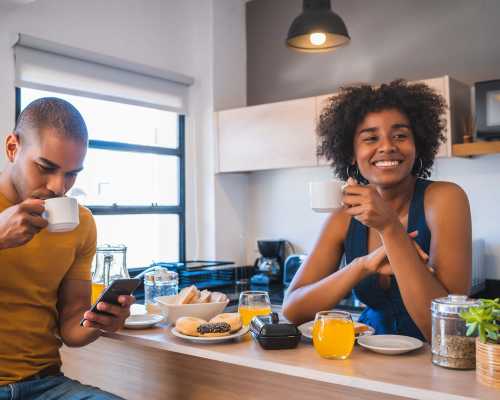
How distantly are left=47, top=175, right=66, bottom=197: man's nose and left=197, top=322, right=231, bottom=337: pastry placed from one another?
1.64ft

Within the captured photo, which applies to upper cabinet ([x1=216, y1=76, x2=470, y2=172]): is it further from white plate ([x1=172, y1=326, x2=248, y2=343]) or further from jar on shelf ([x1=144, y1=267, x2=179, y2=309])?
white plate ([x1=172, y1=326, x2=248, y2=343])

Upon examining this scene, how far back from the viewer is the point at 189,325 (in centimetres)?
143

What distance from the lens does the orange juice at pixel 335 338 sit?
1.22 m

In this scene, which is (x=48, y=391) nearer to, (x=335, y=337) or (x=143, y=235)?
(x=335, y=337)

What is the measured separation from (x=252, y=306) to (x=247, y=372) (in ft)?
0.68

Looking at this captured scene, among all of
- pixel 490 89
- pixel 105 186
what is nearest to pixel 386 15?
pixel 490 89

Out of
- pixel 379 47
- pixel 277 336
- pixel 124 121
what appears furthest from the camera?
pixel 124 121

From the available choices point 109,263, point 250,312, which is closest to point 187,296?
point 250,312

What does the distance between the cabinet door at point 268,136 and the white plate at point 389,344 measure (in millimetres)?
2063

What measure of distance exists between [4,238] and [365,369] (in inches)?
33.1

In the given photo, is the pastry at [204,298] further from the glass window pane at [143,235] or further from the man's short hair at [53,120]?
the glass window pane at [143,235]

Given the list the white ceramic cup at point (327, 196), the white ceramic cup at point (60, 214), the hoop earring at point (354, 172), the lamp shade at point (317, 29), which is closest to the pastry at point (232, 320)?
the white ceramic cup at point (327, 196)

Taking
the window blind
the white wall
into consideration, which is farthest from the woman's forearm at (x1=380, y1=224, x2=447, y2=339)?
the white wall

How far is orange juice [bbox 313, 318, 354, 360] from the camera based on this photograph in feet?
4.00
